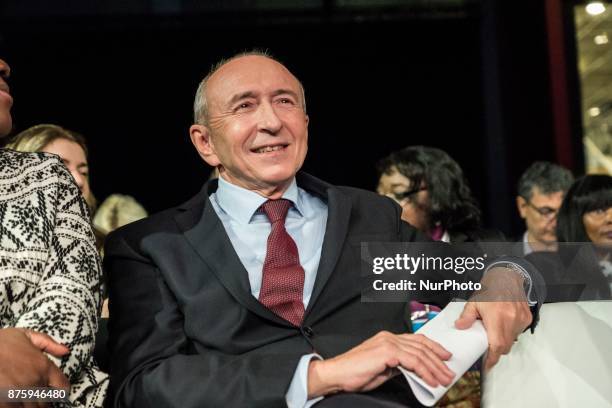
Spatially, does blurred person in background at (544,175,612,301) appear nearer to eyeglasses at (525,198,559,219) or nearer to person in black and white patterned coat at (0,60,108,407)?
person in black and white patterned coat at (0,60,108,407)

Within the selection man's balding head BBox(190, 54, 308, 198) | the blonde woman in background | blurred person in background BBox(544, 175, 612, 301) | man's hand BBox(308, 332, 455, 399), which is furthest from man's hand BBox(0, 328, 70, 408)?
the blonde woman in background

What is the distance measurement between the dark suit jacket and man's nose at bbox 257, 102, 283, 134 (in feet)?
0.71

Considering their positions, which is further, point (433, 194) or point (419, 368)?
point (433, 194)

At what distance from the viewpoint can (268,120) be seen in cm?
196

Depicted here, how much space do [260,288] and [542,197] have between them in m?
2.82

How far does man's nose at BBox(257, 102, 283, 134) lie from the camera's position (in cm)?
195

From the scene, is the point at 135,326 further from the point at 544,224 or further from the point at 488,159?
the point at 488,159

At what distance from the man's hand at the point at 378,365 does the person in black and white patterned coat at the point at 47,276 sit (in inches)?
17.7

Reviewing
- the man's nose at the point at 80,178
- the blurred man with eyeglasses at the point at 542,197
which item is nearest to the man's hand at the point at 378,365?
the man's nose at the point at 80,178

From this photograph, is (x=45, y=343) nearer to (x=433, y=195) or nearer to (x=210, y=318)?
(x=210, y=318)

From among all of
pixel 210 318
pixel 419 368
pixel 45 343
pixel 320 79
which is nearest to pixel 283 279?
pixel 210 318

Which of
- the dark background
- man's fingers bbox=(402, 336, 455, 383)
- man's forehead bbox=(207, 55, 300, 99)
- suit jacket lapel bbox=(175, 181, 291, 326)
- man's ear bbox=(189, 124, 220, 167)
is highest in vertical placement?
the dark background

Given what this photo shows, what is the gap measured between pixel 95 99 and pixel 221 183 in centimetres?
415

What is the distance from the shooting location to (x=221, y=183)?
205 cm
